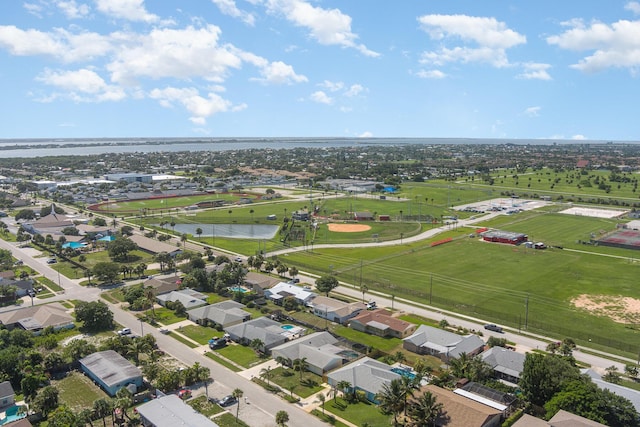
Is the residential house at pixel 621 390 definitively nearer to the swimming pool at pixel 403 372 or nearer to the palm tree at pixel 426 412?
the swimming pool at pixel 403 372

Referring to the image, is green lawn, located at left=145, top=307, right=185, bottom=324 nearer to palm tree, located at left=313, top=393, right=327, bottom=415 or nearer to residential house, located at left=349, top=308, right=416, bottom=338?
residential house, located at left=349, top=308, right=416, bottom=338

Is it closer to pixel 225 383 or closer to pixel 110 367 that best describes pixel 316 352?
pixel 225 383

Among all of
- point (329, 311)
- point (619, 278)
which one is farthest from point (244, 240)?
point (619, 278)

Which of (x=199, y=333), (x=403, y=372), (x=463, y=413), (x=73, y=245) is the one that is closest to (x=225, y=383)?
(x=199, y=333)

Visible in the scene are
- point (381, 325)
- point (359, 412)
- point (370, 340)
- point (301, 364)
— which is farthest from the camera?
point (381, 325)

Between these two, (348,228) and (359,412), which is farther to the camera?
(348,228)

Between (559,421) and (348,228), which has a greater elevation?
(559,421)

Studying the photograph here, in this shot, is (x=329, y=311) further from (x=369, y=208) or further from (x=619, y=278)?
(x=369, y=208)
